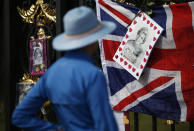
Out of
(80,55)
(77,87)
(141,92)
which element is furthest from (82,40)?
(141,92)

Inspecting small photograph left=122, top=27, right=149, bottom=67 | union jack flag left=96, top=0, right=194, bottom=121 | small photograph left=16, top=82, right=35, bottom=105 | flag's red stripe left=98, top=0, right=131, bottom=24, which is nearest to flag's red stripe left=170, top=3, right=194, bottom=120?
union jack flag left=96, top=0, right=194, bottom=121

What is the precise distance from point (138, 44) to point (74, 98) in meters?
1.76

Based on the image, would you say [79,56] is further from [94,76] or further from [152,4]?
[152,4]

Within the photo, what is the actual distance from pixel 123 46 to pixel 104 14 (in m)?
0.47

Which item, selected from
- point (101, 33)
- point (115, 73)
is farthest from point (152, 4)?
point (101, 33)

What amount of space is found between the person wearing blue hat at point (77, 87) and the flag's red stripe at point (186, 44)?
1430 millimetres

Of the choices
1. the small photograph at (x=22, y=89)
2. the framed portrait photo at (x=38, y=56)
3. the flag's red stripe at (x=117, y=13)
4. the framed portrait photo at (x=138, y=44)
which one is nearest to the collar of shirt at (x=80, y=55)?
the framed portrait photo at (x=138, y=44)

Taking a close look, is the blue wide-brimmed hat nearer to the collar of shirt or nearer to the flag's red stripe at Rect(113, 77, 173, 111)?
the collar of shirt

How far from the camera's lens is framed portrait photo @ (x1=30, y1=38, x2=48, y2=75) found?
174 inches

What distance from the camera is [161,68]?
3.42 meters

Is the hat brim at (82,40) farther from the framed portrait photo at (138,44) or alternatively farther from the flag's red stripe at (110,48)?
the flag's red stripe at (110,48)

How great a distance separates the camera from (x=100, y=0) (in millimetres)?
3781

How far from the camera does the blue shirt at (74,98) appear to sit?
5.99ft

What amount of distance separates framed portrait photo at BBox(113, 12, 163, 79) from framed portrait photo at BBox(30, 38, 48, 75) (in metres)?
1.19
